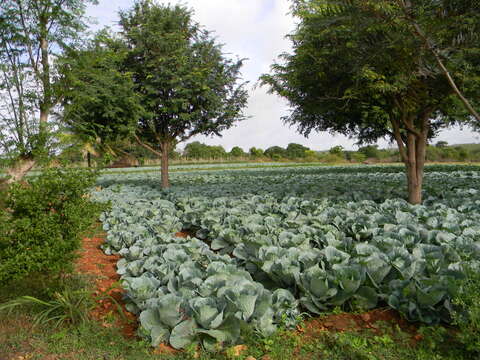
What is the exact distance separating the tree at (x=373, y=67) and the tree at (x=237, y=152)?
47.7m

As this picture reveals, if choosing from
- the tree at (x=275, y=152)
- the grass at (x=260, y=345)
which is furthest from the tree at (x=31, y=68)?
the tree at (x=275, y=152)

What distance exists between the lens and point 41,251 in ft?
10.6

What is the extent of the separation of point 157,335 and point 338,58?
238 inches

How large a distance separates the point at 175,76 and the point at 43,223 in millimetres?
7745

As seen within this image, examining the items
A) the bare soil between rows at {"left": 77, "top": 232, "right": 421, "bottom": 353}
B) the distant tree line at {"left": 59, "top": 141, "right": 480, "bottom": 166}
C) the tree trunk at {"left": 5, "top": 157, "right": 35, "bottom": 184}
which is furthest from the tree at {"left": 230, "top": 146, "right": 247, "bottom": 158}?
the bare soil between rows at {"left": 77, "top": 232, "right": 421, "bottom": 353}

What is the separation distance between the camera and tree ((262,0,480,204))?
4320 mm

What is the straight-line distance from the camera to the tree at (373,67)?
14.2ft

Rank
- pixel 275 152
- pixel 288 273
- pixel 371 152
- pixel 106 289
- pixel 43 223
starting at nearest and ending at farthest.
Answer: pixel 43 223 < pixel 288 273 < pixel 106 289 < pixel 371 152 < pixel 275 152

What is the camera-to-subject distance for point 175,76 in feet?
33.2

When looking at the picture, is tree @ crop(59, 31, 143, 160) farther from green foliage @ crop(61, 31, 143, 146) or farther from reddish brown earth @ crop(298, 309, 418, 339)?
reddish brown earth @ crop(298, 309, 418, 339)

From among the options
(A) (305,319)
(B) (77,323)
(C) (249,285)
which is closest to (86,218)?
(B) (77,323)

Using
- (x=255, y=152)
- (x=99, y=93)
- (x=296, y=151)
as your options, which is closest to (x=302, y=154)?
(x=296, y=151)

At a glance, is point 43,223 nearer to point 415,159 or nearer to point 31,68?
point 31,68

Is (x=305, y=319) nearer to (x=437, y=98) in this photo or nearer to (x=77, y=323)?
(x=77, y=323)
